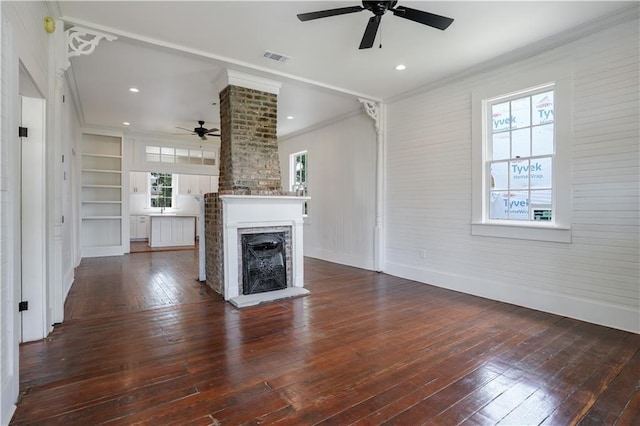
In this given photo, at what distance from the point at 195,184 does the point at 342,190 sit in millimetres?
6055

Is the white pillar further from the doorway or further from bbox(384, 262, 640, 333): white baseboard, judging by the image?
the doorway

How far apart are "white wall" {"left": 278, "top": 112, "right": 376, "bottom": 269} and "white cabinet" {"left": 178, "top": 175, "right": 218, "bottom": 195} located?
14.2ft

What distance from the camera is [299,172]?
7812 millimetres

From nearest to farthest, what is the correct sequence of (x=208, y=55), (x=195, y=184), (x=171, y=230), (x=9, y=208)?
(x=9, y=208) → (x=208, y=55) → (x=171, y=230) → (x=195, y=184)

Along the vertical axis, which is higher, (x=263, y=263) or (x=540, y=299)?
(x=263, y=263)

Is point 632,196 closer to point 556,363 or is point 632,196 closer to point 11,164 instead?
point 556,363

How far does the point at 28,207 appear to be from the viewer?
2.66 meters

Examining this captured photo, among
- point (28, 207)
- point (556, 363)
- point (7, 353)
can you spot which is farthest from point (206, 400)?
point (556, 363)

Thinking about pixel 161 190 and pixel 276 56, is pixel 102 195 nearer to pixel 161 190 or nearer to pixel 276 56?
pixel 161 190

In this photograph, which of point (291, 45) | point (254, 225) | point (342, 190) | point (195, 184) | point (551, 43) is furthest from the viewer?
point (195, 184)

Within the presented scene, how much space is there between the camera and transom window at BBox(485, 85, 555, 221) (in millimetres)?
3592

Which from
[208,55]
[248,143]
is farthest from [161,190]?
[208,55]

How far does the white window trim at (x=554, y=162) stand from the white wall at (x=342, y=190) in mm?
1908

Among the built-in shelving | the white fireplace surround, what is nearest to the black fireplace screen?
the white fireplace surround
